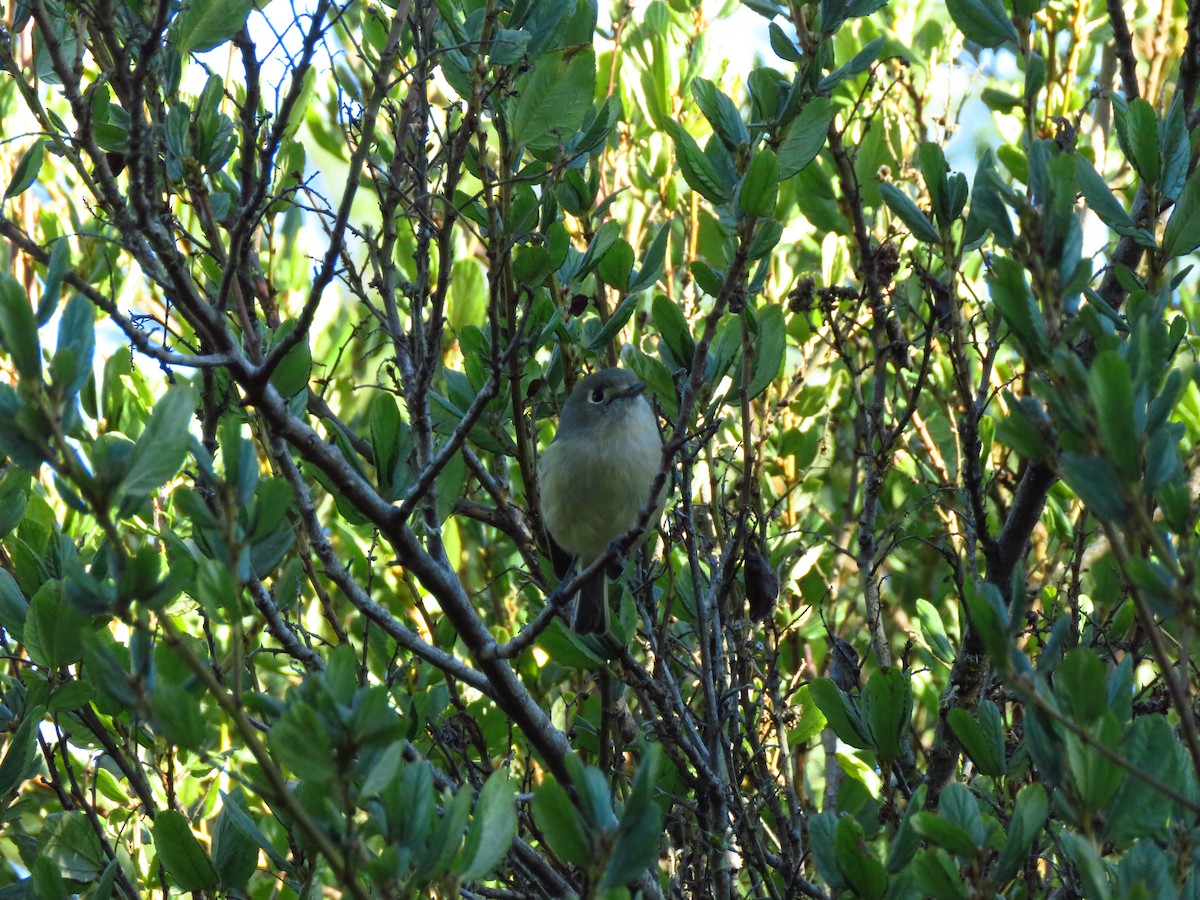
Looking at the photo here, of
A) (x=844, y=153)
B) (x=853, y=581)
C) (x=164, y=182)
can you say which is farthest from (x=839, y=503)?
(x=164, y=182)

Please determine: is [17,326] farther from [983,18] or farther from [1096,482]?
[983,18]

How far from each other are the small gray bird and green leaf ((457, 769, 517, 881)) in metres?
2.03

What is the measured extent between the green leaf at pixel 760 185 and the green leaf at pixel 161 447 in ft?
3.52

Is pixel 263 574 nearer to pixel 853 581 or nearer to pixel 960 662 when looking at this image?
pixel 960 662

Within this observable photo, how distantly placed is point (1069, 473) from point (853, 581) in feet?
10.2

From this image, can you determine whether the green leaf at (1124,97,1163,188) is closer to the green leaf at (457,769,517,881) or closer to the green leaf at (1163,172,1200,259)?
the green leaf at (1163,172,1200,259)

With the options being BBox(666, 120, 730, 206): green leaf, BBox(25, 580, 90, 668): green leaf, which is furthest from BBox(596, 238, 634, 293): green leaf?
BBox(25, 580, 90, 668): green leaf

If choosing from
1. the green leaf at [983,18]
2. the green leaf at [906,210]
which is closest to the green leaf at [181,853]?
the green leaf at [906,210]

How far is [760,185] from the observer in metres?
2.34

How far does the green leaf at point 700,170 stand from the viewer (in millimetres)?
2600

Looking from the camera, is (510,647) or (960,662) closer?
(510,647)

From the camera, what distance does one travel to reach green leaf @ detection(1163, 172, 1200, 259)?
239 centimetres

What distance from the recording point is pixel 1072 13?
14.3 ft

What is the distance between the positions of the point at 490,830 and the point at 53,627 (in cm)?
106
